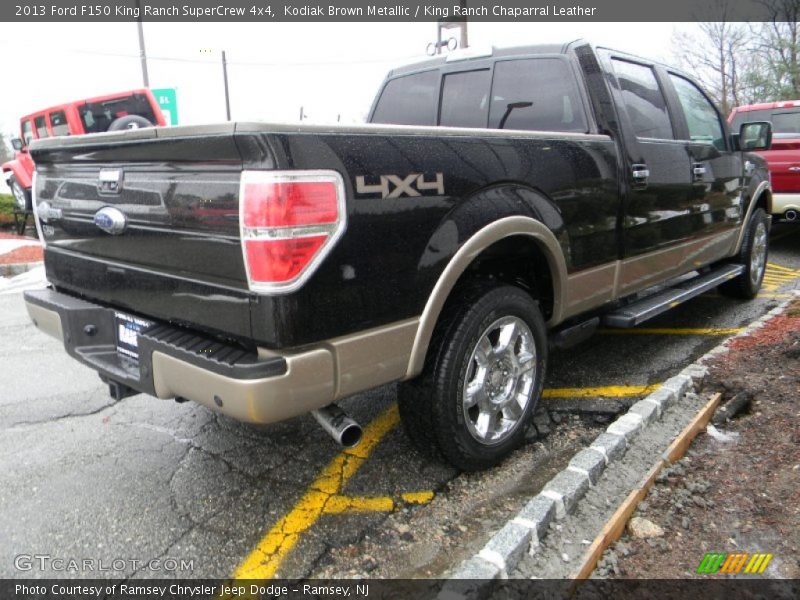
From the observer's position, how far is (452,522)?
2518mm

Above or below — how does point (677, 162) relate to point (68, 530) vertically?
above

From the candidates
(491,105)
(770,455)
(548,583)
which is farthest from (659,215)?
(548,583)

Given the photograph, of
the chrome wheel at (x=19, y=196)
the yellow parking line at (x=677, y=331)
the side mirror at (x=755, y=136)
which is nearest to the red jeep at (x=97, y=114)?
the chrome wheel at (x=19, y=196)

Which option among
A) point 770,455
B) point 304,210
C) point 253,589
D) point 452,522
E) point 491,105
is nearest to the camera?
point 304,210

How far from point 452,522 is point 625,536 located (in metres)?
0.67

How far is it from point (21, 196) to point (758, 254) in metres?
14.0

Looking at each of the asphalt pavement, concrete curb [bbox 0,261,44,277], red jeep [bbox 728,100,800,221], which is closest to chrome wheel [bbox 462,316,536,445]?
the asphalt pavement

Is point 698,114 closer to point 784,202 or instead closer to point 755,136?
point 755,136

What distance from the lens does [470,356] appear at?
262cm

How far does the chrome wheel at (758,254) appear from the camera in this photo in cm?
563

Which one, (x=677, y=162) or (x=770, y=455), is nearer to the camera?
(x=770, y=455)

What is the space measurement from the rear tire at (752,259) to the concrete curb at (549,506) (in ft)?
8.97

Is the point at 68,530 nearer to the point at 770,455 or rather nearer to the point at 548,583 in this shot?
the point at 548,583

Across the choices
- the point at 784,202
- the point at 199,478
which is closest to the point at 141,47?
the point at 784,202
